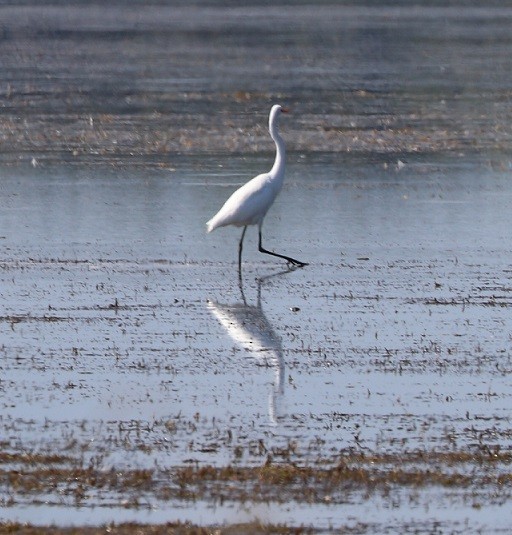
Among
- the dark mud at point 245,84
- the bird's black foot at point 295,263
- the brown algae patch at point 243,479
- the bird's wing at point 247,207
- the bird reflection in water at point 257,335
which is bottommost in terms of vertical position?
the brown algae patch at point 243,479

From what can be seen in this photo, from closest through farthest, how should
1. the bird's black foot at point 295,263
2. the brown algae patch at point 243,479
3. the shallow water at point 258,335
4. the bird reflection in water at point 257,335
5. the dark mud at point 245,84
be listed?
the brown algae patch at point 243,479, the shallow water at point 258,335, the bird reflection in water at point 257,335, the bird's black foot at point 295,263, the dark mud at point 245,84

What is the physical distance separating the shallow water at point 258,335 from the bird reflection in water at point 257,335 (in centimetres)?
3

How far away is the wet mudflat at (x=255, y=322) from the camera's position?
25.8ft

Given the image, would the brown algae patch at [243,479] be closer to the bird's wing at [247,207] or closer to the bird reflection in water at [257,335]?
the bird reflection in water at [257,335]

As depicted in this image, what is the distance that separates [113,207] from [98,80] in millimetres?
21158

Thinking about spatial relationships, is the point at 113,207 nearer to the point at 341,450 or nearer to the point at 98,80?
the point at 341,450

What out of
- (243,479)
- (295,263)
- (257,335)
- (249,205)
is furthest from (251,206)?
(243,479)

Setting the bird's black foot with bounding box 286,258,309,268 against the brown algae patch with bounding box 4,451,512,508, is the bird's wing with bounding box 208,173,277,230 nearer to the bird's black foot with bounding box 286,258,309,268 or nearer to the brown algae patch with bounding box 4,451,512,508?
the bird's black foot with bounding box 286,258,309,268

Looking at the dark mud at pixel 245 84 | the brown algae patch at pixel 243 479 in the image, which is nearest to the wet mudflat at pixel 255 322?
the brown algae patch at pixel 243 479

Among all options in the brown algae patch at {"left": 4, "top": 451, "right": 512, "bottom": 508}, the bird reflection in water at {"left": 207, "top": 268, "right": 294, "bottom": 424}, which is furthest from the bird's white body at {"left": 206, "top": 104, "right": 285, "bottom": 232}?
the brown algae patch at {"left": 4, "top": 451, "right": 512, "bottom": 508}

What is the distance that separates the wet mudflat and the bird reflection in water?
3 centimetres

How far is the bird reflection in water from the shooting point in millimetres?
10328

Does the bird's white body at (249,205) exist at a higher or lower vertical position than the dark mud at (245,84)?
lower

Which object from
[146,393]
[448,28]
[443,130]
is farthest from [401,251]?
[448,28]
